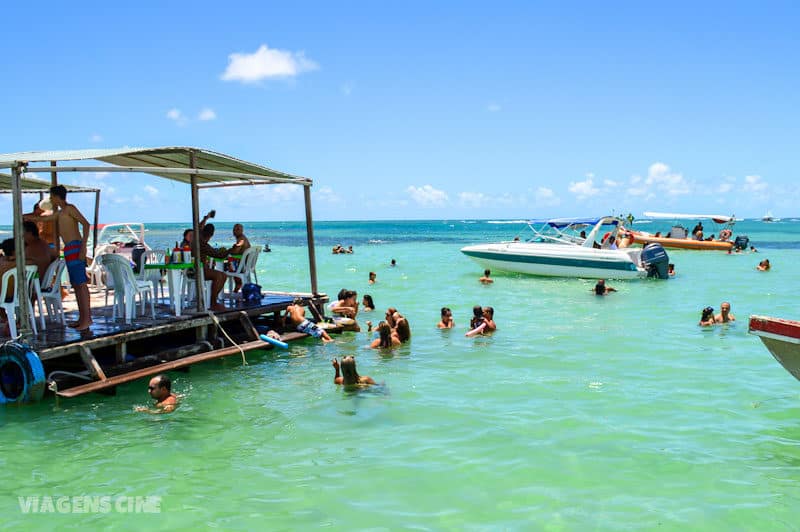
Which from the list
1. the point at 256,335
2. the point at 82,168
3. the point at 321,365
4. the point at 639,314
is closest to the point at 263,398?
the point at 321,365

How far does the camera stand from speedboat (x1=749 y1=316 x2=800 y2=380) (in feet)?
25.2

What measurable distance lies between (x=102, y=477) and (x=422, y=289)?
18.1 metres

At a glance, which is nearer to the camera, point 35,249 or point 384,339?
point 35,249

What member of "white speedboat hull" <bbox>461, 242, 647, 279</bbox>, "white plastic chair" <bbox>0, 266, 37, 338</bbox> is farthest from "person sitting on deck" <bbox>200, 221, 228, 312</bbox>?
"white speedboat hull" <bbox>461, 242, 647, 279</bbox>

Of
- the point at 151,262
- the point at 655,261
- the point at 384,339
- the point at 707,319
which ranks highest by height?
the point at 151,262

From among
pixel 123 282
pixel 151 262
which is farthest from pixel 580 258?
pixel 123 282

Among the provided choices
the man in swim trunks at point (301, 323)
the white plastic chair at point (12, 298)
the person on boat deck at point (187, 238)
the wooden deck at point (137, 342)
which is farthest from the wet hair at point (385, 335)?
the white plastic chair at point (12, 298)

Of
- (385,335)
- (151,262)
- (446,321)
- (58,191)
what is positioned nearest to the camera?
(58,191)

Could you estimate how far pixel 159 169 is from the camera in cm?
891

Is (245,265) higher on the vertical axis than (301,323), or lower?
higher

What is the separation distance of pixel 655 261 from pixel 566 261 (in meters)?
3.42

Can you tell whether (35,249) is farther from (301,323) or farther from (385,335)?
(385,335)

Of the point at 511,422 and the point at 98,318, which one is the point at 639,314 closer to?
the point at 511,422

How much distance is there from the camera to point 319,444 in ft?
25.4
